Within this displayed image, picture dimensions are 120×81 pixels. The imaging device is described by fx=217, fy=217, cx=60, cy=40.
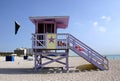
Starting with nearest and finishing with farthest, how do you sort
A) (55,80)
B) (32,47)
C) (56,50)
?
1. (55,80)
2. (32,47)
3. (56,50)

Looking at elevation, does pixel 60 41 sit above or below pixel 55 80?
above

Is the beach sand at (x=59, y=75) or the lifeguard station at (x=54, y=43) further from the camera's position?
the lifeguard station at (x=54, y=43)

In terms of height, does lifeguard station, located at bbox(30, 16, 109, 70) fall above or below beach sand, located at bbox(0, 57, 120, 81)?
above

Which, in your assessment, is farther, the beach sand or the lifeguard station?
the lifeguard station

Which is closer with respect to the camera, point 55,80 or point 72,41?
point 55,80

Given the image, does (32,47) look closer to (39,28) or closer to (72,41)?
(39,28)

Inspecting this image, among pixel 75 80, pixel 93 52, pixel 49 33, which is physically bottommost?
pixel 75 80

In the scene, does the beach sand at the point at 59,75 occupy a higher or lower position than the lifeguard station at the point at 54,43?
lower

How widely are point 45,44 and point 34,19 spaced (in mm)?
2345

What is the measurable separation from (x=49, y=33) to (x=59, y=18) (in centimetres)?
152

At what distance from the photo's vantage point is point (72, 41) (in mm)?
17453

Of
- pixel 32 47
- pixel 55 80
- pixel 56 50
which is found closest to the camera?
pixel 55 80

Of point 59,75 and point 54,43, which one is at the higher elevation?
point 54,43

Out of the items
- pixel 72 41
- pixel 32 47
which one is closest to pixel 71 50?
pixel 72 41
